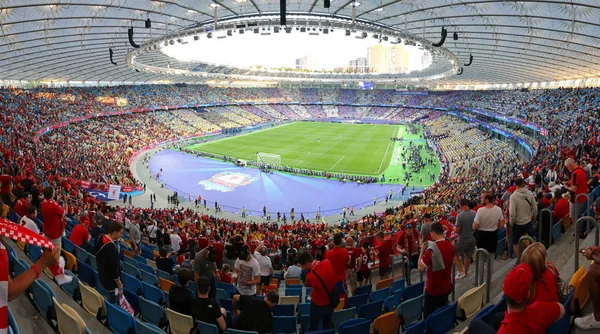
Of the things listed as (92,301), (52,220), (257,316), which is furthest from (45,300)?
(257,316)

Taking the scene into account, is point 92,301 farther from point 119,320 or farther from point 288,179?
point 288,179

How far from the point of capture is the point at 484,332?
3.64 meters

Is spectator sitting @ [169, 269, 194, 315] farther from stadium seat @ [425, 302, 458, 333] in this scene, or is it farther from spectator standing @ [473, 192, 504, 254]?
spectator standing @ [473, 192, 504, 254]

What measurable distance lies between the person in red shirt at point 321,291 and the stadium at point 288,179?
32 mm

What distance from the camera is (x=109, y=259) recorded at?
18.7 feet

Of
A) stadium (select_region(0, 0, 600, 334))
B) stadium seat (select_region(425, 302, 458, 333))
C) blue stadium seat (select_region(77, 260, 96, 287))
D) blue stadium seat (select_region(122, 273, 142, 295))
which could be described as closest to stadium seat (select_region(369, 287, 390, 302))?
stadium (select_region(0, 0, 600, 334))

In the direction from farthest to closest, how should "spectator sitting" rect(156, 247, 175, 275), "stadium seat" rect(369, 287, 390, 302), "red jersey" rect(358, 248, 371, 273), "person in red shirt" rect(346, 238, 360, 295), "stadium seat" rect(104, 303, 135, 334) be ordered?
"spectator sitting" rect(156, 247, 175, 275) → "red jersey" rect(358, 248, 371, 273) → "person in red shirt" rect(346, 238, 360, 295) → "stadium seat" rect(369, 287, 390, 302) → "stadium seat" rect(104, 303, 135, 334)

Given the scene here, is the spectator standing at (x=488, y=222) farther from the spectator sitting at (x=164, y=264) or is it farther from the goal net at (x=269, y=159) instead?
the goal net at (x=269, y=159)

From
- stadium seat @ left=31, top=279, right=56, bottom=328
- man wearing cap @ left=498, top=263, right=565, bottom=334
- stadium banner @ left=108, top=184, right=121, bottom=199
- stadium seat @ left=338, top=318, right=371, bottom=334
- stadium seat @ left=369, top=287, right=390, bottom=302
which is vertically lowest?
stadium banner @ left=108, top=184, right=121, bottom=199

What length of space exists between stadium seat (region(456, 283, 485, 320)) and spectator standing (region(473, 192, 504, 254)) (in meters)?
1.51

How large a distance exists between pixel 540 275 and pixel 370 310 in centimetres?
334

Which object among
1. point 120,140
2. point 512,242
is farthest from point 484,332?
point 120,140

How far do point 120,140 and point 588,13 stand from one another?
50.1 metres

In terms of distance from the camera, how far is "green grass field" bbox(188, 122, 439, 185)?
47.4 m
